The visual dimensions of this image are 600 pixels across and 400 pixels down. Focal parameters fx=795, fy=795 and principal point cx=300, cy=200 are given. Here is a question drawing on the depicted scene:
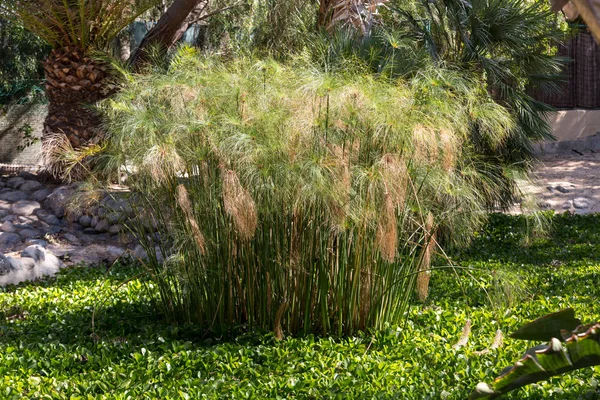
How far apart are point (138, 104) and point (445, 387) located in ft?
7.74

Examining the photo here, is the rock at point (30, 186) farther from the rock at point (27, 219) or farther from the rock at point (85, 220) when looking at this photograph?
the rock at point (85, 220)

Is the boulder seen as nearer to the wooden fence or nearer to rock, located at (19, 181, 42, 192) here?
rock, located at (19, 181, 42, 192)

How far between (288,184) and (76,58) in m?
6.22

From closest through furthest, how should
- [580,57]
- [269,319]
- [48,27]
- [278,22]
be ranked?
[269,319], [48,27], [278,22], [580,57]

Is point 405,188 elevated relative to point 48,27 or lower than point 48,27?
lower

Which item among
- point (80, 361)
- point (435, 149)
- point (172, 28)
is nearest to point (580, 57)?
point (172, 28)

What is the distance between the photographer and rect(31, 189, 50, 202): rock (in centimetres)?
915

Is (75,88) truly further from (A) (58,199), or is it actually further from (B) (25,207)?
(B) (25,207)

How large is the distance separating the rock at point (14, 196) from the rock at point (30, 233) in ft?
3.36

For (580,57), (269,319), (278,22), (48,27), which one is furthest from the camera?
(580,57)

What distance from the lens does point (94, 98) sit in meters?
9.43

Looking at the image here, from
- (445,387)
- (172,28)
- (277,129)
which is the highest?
(172,28)

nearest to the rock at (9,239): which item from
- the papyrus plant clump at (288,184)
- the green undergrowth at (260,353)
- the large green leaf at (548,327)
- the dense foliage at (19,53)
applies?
the green undergrowth at (260,353)

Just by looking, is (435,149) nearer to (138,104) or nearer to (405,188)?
(405,188)
